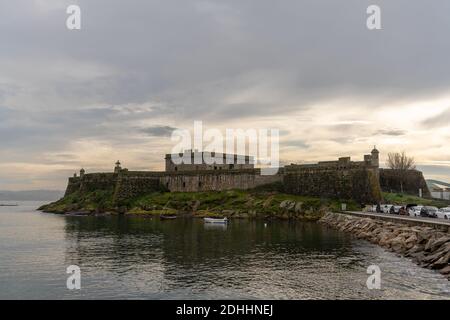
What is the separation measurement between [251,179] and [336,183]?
22.7m

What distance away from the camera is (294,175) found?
4107 inches

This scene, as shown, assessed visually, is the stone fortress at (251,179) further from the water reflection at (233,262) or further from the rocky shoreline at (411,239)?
Answer: the water reflection at (233,262)

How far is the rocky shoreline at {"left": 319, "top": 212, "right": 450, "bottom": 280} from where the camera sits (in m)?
35.8

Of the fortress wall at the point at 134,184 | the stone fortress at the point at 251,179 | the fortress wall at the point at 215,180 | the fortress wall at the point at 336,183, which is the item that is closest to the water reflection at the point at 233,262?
the fortress wall at the point at 336,183

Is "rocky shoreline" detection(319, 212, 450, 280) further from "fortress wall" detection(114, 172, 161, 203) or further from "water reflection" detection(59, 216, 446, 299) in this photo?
"fortress wall" detection(114, 172, 161, 203)

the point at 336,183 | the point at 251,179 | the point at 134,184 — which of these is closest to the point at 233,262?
the point at 336,183

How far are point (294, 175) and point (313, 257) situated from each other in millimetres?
→ 63295

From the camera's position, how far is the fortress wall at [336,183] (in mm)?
90688

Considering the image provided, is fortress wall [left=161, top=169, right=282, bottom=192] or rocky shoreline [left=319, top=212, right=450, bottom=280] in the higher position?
fortress wall [left=161, top=169, right=282, bottom=192]

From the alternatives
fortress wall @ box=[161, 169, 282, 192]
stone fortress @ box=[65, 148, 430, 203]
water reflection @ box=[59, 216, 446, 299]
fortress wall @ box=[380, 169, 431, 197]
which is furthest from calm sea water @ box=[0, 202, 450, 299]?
fortress wall @ box=[380, 169, 431, 197]

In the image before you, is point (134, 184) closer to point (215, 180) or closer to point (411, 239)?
point (215, 180)

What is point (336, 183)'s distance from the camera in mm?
96562
